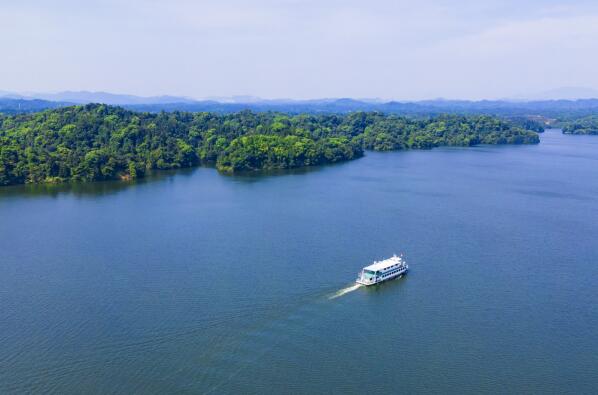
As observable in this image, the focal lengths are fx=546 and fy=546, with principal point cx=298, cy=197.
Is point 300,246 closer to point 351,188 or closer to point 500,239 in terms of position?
point 500,239

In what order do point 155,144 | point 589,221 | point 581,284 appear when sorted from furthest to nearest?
point 155,144, point 589,221, point 581,284

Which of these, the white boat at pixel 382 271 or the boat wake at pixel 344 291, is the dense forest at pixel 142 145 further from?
the boat wake at pixel 344 291

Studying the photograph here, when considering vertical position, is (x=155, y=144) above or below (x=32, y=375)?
above

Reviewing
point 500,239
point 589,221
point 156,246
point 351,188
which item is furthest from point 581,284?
point 351,188

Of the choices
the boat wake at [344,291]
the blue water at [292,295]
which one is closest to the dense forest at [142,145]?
the blue water at [292,295]

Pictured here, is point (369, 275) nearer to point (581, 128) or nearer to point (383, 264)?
point (383, 264)

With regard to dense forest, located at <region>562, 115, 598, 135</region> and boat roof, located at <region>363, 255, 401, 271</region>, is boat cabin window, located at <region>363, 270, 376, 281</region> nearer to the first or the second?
boat roof, located at <region>363, 255, 401, 271</region>

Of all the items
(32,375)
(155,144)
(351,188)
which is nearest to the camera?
(32,375)
